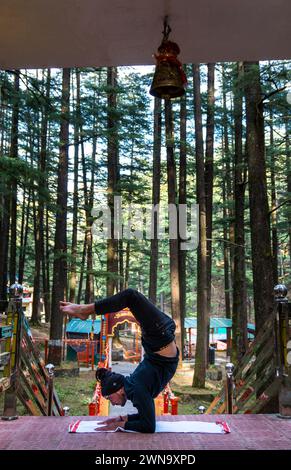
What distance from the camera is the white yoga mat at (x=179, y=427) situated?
352cm

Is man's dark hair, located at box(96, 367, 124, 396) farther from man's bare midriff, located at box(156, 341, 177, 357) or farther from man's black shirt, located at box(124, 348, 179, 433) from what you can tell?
→ man's bare midriff, located at box(156, 341, 177, 357)

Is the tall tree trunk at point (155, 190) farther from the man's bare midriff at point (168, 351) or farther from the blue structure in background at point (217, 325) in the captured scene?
the man's bare midriff at point (168, 351)

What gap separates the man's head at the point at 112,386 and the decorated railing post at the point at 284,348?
1.60 meters

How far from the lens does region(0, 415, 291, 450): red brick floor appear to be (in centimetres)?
305

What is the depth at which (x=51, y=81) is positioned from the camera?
12125mm

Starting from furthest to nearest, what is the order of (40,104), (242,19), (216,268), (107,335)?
(216,268) < (107,335) < (40,104) < (242,19)

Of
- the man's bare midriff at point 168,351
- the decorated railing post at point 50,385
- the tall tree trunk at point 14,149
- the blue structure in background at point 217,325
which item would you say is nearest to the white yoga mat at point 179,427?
the man's bare midriff at point 168,351

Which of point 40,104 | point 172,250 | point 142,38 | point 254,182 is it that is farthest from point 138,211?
point 142,38

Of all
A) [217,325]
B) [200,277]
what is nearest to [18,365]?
[200,277]

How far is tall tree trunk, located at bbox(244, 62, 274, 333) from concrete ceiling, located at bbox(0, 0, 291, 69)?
110 inches

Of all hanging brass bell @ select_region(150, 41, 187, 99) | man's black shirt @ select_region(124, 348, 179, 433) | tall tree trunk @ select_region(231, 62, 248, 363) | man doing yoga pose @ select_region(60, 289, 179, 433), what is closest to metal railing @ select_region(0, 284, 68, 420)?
man doing yoga pose @ select_region(60, 289, 179, 433)

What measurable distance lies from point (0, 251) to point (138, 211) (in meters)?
12.1
